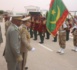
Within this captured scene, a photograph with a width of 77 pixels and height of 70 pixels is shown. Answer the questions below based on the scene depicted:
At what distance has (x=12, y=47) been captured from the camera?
3678 mm

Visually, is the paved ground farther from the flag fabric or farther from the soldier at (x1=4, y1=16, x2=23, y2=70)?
the soldier at (x1=4, y1=16, x2=23, y2=70)

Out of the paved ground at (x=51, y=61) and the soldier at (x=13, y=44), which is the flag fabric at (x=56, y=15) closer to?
the paved ground at (x=51, y=61)

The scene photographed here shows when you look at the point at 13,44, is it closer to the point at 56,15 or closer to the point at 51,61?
the point at 56,15

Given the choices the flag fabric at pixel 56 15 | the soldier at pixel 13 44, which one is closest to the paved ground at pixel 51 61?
the flag fabric at pixel 56 15

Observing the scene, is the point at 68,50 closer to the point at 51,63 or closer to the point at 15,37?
the point at 51,63

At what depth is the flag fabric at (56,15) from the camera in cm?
522

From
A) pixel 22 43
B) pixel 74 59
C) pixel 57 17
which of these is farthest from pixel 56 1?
pixel 74 59

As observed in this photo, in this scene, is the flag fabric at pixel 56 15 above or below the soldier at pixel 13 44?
above

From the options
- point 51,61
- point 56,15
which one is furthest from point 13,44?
point 51,61

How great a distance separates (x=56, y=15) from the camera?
213 inches

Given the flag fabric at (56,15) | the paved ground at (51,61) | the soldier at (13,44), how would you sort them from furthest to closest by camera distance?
the paved ground at (51,61), the flag fabric at (56,15), the soldier at (13,44)

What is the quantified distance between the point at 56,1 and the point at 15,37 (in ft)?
6.86

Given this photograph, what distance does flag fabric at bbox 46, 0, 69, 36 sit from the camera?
522 cm

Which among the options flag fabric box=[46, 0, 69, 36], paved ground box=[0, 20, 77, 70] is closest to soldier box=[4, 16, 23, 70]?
flag fabric box=[46, 0, 69, 36]
